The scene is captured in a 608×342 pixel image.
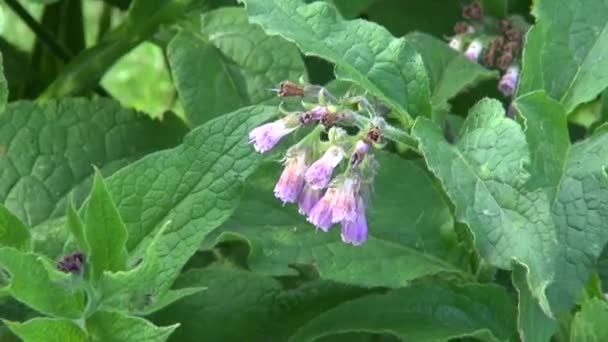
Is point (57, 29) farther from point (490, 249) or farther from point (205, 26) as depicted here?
point (490, 249)

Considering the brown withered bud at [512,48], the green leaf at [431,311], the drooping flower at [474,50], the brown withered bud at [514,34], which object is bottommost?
the green leaf at [431,311]

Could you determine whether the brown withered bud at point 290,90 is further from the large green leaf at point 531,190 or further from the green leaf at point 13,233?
the green leaf at point 13,233

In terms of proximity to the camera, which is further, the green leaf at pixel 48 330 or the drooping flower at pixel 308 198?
the drooping flower at pixel 308 198

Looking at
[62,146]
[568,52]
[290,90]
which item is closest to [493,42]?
[568,52]

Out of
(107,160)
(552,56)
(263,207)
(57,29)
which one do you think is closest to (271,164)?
(263,207)

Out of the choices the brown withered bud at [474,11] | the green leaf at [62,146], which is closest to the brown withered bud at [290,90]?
the green leaf at [62,146]

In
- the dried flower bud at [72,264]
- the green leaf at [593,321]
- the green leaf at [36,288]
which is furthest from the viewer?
the green leaf at [593,321]
